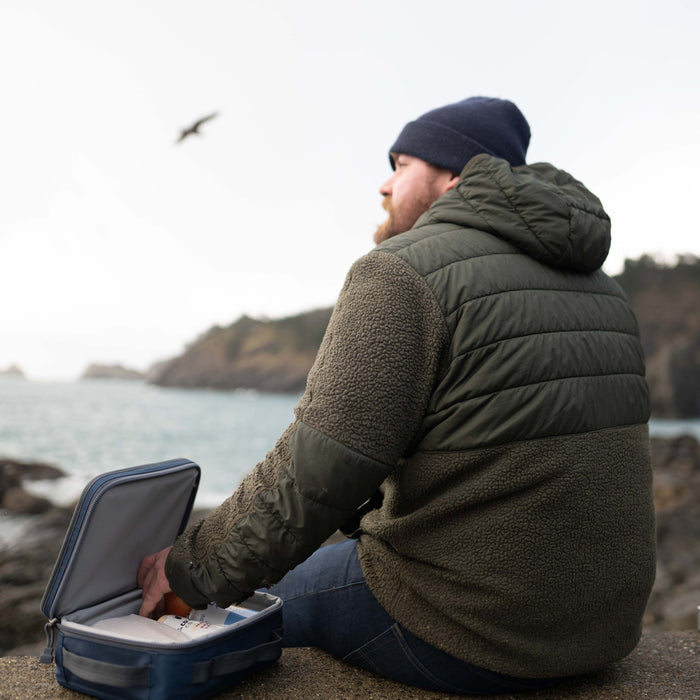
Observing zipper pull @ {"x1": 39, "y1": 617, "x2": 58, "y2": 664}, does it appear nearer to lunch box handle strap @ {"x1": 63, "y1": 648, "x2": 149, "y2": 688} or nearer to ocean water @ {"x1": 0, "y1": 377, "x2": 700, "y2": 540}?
lunch box handle strap @ {"x1": 63, "y1": 648, "x2": 149, "y2": 688}

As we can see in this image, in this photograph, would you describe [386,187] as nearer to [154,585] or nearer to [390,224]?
[390,224]

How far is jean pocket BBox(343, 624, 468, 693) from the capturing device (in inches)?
75.0

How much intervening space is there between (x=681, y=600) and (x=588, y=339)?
6.94 m

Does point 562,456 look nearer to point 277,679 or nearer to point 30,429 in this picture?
point 277,679

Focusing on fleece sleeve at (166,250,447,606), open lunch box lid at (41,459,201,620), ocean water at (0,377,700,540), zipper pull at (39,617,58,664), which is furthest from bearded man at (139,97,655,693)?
ocean water at (0,377,700,540)

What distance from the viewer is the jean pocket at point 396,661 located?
1.90 meters

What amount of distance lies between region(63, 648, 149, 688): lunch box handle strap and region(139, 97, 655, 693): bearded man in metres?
0.21

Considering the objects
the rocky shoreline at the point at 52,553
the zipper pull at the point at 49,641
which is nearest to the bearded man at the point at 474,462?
the zipper pull at the point at 49,641

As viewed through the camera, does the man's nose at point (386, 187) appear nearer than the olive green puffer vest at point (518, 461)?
No

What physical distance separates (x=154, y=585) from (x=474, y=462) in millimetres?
1052

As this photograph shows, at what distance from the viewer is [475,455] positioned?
1655 mm

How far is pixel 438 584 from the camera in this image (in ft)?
5.78

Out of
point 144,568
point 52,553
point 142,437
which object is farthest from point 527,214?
point 142,437

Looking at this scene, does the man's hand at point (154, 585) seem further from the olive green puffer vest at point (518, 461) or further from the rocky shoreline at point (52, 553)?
the rocky shoreline at point (52, 553)
